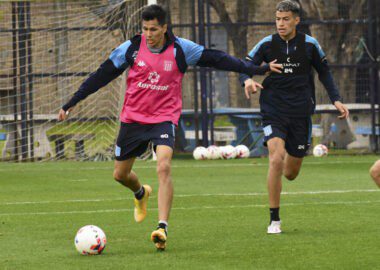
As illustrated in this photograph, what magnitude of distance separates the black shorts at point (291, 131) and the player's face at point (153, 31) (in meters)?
1.60

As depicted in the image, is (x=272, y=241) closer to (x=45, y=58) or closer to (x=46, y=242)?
(x=46, y=242)

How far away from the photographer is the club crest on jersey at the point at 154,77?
9477 millimetres

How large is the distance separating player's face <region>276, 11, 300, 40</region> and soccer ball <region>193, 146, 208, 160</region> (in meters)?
12.3

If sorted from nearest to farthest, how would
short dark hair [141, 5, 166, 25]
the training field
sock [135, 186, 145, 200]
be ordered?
1. the training field
2. short dark hair [141, 5, 166, 25]
3. sock [135, 186, 145, 200]

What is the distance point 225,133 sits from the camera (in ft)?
80.0

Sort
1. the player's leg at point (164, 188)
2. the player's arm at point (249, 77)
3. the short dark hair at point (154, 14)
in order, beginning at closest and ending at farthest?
the player's leg at point (164, 188), the short dark hair at point (154, 14), the player's arm at point (249, 77)

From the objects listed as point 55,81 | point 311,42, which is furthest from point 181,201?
point 55,81

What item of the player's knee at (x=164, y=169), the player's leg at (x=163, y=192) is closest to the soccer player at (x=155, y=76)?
the player's leg at (x=163, y=192)

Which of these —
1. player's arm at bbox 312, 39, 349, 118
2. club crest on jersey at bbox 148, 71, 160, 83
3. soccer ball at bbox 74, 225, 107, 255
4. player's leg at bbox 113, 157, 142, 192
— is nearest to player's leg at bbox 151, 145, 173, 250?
soccer ball at bbox 74, 225, 107, 255

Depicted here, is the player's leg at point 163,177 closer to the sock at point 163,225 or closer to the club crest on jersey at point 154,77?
the sock at point 163,225

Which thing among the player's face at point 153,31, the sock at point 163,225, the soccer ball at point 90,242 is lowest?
the soccer ball at point 90,242

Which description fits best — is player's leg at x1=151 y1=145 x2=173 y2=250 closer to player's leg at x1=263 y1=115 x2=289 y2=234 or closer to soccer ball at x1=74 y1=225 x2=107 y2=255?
soccer ball at x1=74 y1=225 x2=107 y2=255

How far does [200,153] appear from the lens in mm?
22812

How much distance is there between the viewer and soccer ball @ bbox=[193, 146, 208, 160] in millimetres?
22797
